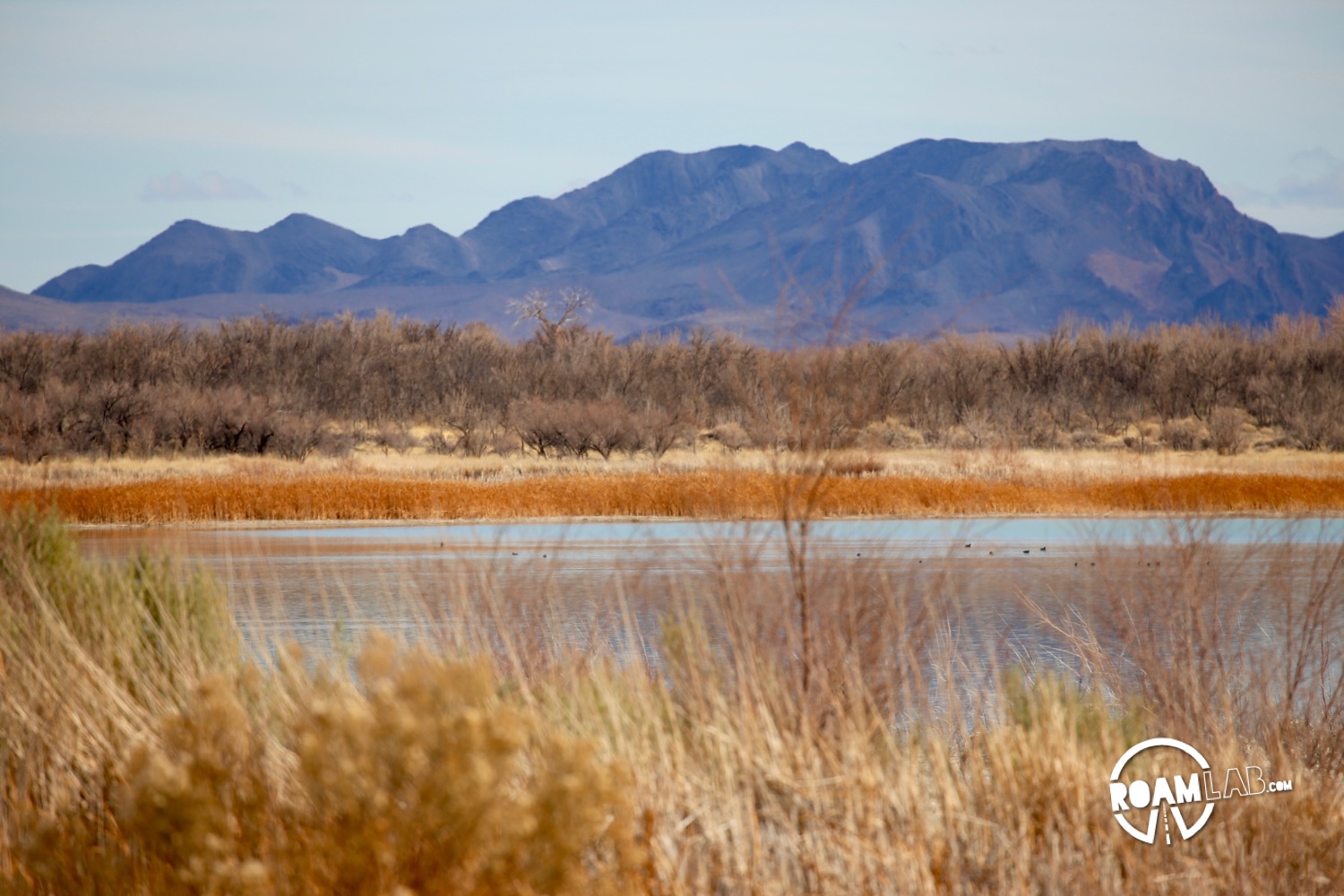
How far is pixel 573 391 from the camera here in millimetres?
46312

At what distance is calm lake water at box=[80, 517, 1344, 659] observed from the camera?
5.93 meters

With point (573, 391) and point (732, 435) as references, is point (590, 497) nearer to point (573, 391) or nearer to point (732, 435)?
point (732, 435)

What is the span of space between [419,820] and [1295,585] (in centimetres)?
1491

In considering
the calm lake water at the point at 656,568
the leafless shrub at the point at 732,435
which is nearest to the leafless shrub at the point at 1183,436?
the leafless shrub at the point at 732,435

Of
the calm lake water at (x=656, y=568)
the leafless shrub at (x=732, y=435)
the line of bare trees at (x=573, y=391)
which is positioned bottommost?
the calm lake water at (x=656, y=568)

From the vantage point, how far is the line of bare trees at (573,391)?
37844 millimetres

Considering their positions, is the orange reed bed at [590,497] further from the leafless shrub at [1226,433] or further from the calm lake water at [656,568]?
the leafless shrub at [1226,433]

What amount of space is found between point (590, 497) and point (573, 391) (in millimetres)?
20501

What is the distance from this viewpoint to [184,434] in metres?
Result: 37.8

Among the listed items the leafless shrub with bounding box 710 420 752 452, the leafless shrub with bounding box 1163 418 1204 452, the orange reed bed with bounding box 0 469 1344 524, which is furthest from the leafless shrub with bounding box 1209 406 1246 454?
the leafless shrub with bounding box 710 420 752 452
